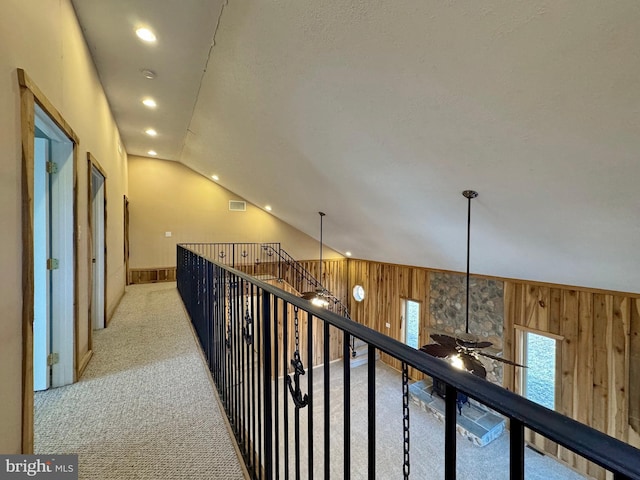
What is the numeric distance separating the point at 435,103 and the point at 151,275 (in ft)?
24.1

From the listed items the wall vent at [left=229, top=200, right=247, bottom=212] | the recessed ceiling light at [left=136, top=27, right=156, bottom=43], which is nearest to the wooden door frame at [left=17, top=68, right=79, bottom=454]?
the recessed ceiling light at [left=136, top=27, right=156, bottom=43]

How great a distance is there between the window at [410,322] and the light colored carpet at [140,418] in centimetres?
562

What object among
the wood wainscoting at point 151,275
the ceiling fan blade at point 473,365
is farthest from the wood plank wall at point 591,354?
the wood wainscoting at point 151,275

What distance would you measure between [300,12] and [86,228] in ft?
8.25

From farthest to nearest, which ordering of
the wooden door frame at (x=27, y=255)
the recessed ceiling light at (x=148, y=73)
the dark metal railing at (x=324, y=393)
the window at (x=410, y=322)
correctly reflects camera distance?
1. the window at (x=410, y=322)
2. the recessed ceiling light at (x=148, y=73)
3. the wooden door frame at (x=27, y=255)
4. the dark metal railing at (x=324, y=393)

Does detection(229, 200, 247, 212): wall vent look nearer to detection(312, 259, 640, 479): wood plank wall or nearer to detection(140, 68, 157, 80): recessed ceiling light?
detection(140, 68, 157, 80): recessed ceiling light

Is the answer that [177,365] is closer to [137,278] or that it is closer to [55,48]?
[55,48]

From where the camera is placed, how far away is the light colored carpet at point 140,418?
146cm

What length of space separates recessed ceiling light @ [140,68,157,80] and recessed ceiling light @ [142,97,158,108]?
633mm

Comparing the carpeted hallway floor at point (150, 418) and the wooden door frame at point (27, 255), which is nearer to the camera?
the wooden door frame at point (27, 255)

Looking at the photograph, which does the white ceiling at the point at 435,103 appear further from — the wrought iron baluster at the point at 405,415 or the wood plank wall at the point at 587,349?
the wrought iron baluster at the point at 405,415

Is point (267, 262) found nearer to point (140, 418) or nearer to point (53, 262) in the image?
point (53, 262)

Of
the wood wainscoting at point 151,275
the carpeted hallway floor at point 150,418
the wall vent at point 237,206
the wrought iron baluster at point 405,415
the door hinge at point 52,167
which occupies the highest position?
the wall vent at point 237,206

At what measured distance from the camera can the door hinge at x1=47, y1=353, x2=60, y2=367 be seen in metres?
2.07
